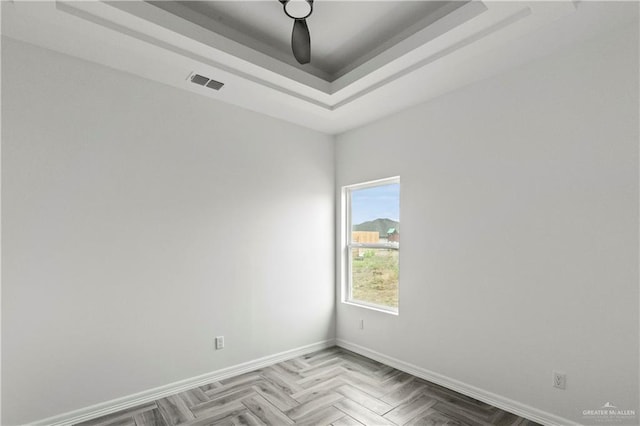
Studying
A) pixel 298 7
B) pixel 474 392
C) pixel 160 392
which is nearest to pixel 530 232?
pixel 474 392

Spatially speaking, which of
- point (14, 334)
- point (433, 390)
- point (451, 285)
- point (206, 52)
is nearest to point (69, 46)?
point (206, 52)

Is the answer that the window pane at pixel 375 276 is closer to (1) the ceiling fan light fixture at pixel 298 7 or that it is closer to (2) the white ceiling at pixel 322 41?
(2) the white ceiling at pixel 322 41

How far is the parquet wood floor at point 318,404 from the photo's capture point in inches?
95.3

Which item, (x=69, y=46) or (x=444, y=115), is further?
(x=444, y=115)

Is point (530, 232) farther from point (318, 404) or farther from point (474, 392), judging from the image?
point (318, 404)

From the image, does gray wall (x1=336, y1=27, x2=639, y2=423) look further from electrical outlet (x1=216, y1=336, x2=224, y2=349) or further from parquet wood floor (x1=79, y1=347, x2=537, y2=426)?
electrical outlet (x1=216, y1=336, x2=224, y2=349)

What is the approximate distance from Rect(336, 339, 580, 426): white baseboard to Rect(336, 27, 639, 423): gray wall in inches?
1.7

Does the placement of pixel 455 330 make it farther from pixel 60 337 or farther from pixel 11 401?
pixel 11 401

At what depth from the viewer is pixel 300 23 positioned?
2.12 metres

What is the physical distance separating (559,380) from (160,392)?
124 inches

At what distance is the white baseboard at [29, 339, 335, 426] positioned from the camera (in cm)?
236

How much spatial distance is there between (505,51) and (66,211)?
3.50m

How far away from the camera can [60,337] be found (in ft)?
7.73

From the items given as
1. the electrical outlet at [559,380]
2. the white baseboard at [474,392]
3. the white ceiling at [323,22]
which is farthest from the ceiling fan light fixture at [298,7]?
the white baseboard at [474,392]
